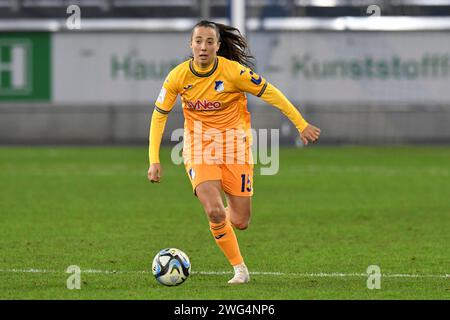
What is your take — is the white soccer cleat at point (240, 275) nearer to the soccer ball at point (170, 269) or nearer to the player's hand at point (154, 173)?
the soccer ball at point (170, 269)

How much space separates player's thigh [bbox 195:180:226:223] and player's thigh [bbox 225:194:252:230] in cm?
40

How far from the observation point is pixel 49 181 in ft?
69.1

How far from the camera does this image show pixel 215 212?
30.8 feet

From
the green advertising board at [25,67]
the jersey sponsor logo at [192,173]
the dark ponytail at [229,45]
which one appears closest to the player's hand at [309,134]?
the jersey sponsor logo at [192,173]

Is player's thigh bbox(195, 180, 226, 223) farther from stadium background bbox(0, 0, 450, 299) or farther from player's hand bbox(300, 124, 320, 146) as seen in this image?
player's hand bbox(300, 124, 320, 146)

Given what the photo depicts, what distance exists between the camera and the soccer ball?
29.5ft

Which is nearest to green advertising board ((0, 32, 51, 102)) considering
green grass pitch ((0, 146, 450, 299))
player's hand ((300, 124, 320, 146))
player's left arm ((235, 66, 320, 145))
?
green grass pitch ((0, 146, 450, 299))

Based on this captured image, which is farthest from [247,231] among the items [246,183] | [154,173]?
[154,173]

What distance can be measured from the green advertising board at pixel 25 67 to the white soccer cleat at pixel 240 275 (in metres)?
24.5

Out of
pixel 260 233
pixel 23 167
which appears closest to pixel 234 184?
pixel 260 233

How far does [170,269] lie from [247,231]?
4797 millimetres

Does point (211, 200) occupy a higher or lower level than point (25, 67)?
lower

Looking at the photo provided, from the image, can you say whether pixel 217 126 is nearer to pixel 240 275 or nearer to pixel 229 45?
pixel 229 45

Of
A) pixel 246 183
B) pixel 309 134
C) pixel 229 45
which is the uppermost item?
pixel 229 45
